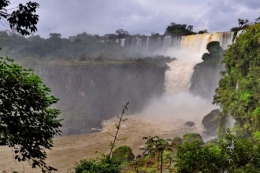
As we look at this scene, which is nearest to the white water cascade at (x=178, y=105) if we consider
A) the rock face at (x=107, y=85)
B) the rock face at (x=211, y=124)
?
the rock face at (x=211, y=124)

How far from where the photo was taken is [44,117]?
531 cm

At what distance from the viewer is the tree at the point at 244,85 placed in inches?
552

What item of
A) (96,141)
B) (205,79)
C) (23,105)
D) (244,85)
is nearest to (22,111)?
(23,105)

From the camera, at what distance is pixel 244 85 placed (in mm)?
14594

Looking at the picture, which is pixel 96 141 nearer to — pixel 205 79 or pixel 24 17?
pixel 205 79

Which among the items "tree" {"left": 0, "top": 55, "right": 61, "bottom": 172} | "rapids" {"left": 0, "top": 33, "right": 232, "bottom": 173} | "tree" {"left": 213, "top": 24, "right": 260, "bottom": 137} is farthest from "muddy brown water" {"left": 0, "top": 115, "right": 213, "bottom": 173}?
"tree" {"left": 0, "top": 55, "right": 61, "bottom": 172}

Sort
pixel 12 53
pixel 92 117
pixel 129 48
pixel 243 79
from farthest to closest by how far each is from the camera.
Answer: pixel 129 48, pixel 12 53, pixel 92 117, pixel 243 79

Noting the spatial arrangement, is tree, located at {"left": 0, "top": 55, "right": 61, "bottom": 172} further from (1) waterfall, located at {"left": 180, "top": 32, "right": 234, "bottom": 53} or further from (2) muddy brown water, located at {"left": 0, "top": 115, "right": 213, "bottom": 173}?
(1) waterfall, located at {"left": 180, "top": 32, "right": 234, "bottom": 53}

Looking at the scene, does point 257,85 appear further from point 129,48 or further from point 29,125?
point 129,48

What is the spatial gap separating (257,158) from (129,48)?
4945cm

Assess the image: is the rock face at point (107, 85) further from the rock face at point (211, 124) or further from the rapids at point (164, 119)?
the rock face at point (211, 124)

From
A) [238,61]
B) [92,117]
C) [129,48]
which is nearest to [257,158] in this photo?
[238,61]

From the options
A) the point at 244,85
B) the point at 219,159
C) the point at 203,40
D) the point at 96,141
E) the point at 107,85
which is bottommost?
the point at 96,141

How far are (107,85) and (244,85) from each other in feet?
84.2
